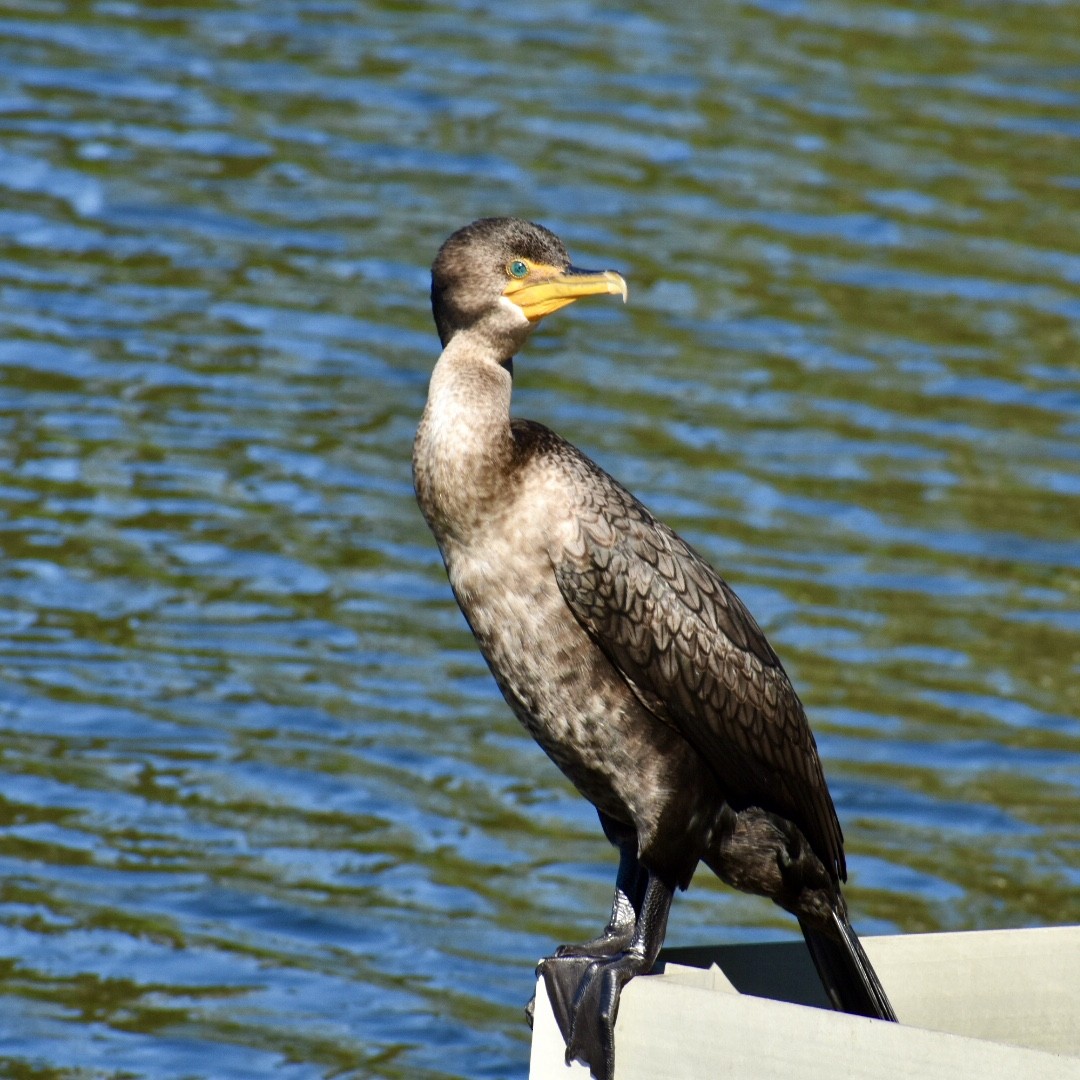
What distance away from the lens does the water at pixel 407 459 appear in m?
6.77

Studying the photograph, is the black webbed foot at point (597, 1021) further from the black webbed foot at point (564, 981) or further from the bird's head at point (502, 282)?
the bird's head at point (502, 282)

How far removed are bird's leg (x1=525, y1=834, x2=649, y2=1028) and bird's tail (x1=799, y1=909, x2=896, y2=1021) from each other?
1.20 feet

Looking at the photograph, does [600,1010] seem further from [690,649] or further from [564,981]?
[690,649]

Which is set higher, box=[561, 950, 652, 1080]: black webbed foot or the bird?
the bird

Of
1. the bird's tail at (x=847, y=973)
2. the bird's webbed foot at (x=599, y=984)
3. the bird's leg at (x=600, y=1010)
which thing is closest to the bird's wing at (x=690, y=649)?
the bird's tail at (x=847, y=973)

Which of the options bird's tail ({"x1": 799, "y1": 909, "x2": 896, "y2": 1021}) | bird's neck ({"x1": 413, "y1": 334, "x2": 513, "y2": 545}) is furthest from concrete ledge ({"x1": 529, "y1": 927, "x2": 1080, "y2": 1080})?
bird's neck ({"x1": 413, "y1": 334, "x2": 513, "y2": 545})

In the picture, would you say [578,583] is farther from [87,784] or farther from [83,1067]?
[87,784]

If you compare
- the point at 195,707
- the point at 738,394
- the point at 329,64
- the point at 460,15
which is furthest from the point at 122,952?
the point at 460,15

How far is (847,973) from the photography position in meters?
4.39

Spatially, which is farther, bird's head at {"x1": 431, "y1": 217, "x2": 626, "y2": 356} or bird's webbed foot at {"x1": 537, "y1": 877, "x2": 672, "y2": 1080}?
bird's head at {"x1": 431, "y1": 217, "x2": 626, "y2": 356}

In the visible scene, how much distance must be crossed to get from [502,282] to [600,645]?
2.34ft

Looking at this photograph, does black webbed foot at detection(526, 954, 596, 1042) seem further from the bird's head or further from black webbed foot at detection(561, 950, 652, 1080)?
the bird's head

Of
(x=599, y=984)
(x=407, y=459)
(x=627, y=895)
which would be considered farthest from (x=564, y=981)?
(x=407, y=459)

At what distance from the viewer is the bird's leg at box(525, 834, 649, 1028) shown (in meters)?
4.09
